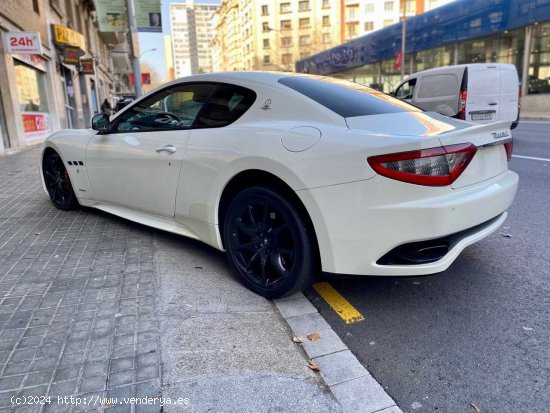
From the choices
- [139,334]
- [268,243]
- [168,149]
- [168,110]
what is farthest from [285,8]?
[139,334]

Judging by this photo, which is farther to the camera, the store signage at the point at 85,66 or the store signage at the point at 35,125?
the store signage at the point at 85,66

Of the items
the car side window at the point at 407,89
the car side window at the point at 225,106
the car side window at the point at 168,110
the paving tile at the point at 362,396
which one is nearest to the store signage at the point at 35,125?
the car side window at the point at 407,89

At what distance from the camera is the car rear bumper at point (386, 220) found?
240 cm

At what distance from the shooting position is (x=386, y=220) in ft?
7.94

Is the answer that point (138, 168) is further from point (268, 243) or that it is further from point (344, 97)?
point (344, 97)

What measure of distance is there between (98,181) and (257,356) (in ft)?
9.49

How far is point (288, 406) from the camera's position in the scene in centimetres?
196

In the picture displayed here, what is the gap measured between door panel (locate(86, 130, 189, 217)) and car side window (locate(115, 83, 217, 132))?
0.10 metres

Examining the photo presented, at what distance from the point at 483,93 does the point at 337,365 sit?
32.2 feet

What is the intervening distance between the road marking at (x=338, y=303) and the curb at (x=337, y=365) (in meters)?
0.15

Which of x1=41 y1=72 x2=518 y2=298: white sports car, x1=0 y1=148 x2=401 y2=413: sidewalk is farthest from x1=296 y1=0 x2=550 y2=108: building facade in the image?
x1=0 y1=148 x2=401 y2=413: sidewalk

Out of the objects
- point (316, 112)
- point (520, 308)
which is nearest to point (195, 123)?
point (316, 112)

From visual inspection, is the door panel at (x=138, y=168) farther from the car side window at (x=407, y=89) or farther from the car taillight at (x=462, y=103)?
the car side window at (x=407, y=89)

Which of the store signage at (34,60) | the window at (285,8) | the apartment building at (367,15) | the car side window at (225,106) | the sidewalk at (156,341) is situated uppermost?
the window at (285,8)
